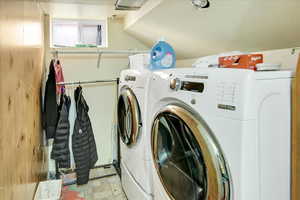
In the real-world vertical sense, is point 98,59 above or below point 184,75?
above

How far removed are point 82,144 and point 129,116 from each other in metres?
0.94

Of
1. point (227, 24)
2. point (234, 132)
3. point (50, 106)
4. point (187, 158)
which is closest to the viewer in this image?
point (234, 132)

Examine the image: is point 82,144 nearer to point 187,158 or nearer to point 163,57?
point 163,57

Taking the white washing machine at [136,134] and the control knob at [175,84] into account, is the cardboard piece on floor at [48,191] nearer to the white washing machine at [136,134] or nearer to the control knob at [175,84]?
the white washing machine at [136,134]

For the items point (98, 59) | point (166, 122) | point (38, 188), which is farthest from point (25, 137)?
point (98, 59)

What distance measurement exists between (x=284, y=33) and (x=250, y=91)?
29.4 inches

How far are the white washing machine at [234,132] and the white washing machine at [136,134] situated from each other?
0.51 metres

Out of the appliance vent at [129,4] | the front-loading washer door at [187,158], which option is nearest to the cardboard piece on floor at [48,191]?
the front-loading washer door at [187,158]

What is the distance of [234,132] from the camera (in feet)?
2.64

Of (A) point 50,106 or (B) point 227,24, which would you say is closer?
(B) point 227,24

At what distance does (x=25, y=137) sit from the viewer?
1433 mm

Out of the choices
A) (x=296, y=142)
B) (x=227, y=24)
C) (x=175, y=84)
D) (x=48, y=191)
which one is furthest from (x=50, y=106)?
(x=296, y=142)

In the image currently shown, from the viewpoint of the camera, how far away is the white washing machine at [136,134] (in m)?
1.59

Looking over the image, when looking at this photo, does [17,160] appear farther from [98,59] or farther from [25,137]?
[98,59]
